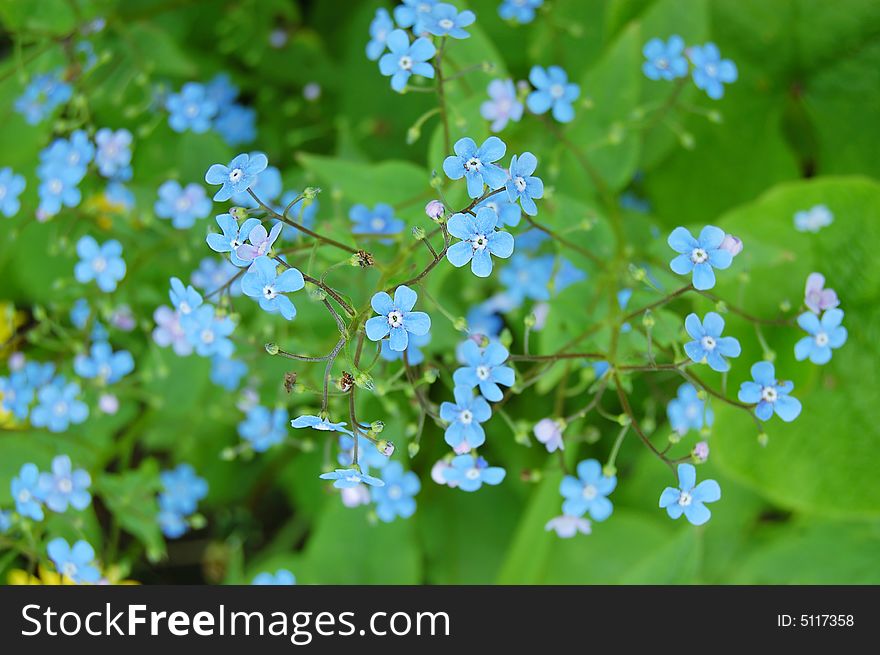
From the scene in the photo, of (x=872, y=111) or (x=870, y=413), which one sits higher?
(x=872, y=111)

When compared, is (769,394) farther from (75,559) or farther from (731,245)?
(75,559)

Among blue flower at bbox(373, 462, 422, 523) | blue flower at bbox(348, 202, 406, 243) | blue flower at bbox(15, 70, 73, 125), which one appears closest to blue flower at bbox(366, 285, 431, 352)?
blue flower at bbox(348, 202, 406, 243)

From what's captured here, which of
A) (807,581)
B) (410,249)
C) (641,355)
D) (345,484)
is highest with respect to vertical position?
(410,249)

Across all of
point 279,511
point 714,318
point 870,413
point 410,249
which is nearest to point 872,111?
point 870,413

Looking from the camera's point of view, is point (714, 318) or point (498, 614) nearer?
point (714, 318)

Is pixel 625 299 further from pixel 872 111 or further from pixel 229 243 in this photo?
→ pixel 872 111

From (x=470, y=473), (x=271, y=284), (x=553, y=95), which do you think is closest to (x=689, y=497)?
(x=470, y=473)

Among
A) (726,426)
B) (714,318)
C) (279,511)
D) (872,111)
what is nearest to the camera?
(714,318)
